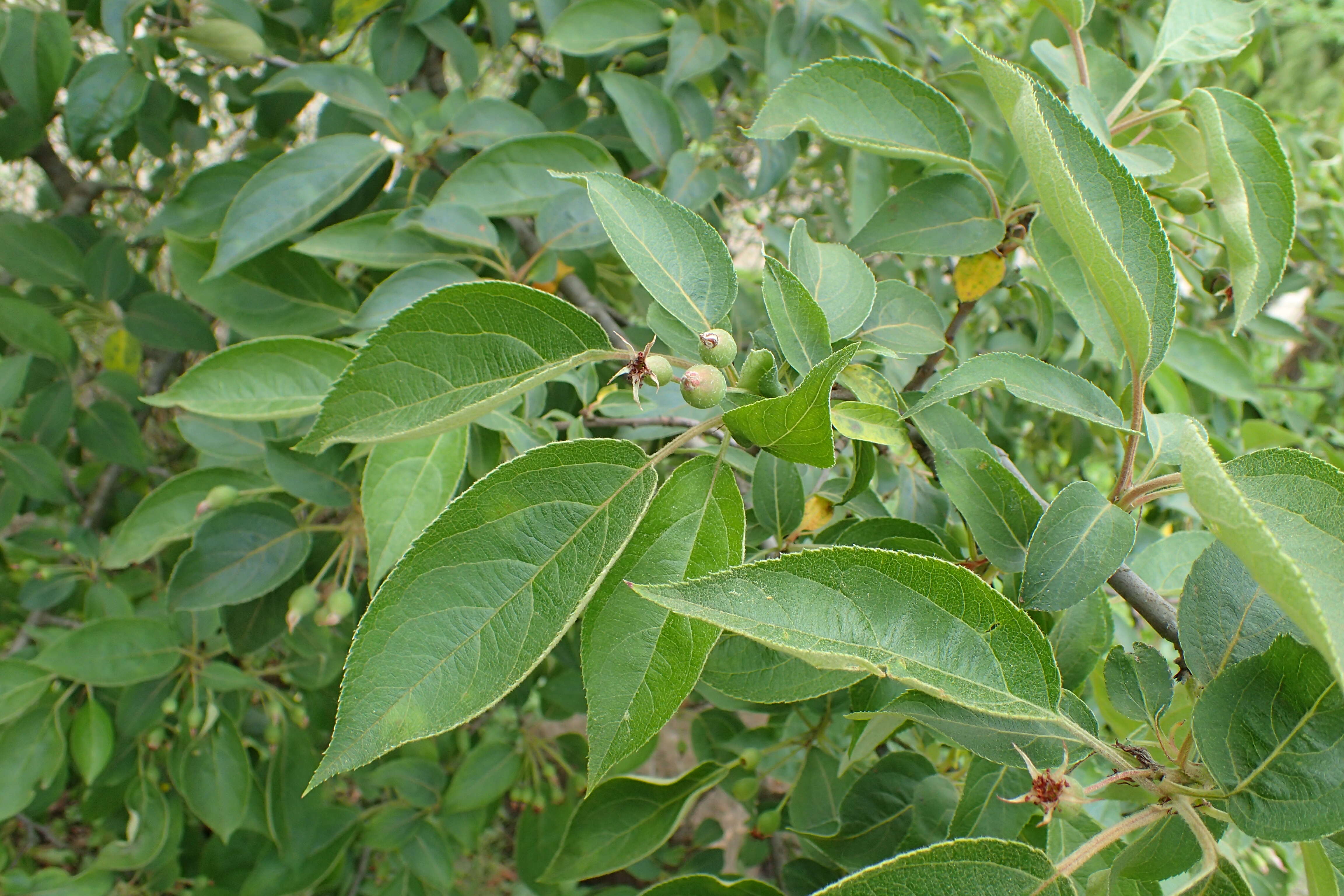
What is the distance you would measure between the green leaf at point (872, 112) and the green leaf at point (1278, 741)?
0.48 meters

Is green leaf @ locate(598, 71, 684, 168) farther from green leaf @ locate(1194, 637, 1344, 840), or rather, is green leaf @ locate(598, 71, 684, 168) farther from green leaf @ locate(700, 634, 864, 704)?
green leaf @ locate(1194, 637, 1344, 840)

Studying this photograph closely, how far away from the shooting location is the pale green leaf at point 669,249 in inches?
19.7

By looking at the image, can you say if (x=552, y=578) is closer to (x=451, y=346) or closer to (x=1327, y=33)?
(x=451, y=346)

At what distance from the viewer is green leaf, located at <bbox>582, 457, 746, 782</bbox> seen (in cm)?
44

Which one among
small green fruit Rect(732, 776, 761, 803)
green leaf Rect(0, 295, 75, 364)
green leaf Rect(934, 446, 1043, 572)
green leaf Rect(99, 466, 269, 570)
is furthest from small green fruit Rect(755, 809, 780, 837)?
green leaf Rect(0, 295, 75, 364)

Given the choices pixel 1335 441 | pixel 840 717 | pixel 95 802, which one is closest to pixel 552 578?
pixel 840 717

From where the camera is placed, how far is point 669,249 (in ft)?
1.71

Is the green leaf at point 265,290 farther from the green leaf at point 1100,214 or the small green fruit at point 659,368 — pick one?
the green leaf at point 1100,214

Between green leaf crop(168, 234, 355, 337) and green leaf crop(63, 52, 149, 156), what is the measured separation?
337 millimetres

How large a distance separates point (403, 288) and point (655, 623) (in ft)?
1.97

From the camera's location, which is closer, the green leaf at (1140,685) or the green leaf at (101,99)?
the green leaf at (1140,685)

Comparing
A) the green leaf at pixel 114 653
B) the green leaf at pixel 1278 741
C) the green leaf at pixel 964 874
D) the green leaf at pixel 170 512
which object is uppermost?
the green leaf at pixel 1278 741

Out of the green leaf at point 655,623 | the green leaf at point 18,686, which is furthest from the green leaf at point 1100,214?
the green leaf at point 18,686

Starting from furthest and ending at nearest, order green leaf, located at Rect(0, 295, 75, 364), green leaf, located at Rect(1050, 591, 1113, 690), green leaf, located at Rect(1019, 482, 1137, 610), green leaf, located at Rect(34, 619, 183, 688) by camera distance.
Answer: green leaf, located at Rect(0, 295, 75, 364)
green leaf, located at Rect(34, 619, 183, 688)
green leaf, located at Rect(1050, 591, 1113, 690)
green leaf, located at Rect(1019, 482, 1137, 610)
